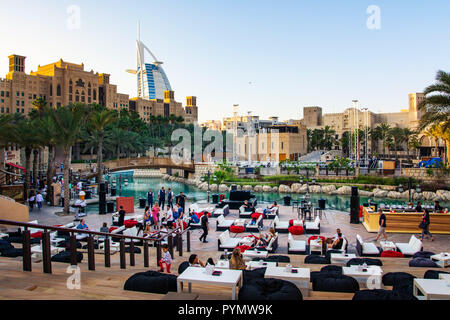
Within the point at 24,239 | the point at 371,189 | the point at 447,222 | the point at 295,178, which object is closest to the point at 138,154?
the point at 295,178

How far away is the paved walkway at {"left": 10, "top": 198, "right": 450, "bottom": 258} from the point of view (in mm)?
15195

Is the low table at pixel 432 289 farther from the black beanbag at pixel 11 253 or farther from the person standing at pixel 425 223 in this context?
the person standing at pixel 425 223

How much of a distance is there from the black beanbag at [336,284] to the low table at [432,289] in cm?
110

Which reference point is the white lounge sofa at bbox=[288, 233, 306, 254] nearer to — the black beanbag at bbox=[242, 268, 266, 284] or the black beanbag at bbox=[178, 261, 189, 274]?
the black beanbag at bbox=[178, 261, 189, 274]

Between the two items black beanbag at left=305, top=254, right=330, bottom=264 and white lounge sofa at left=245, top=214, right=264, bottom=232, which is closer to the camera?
black beanbag at left=305, top=254, right=330, bottom=264

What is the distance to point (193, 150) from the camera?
80.1 metres

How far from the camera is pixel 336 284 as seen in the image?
6910mm

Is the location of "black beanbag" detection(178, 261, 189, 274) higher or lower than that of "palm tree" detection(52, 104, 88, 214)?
lower

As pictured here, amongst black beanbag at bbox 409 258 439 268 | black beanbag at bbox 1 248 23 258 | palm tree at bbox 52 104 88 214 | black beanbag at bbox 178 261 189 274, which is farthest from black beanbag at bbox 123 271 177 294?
palm tree at bbox 52 104 88 214

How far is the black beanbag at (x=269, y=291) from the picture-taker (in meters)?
5.11

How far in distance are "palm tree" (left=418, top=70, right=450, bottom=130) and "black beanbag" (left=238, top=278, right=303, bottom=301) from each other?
2450 centimetres

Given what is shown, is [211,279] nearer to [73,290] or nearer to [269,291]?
[269,291]
